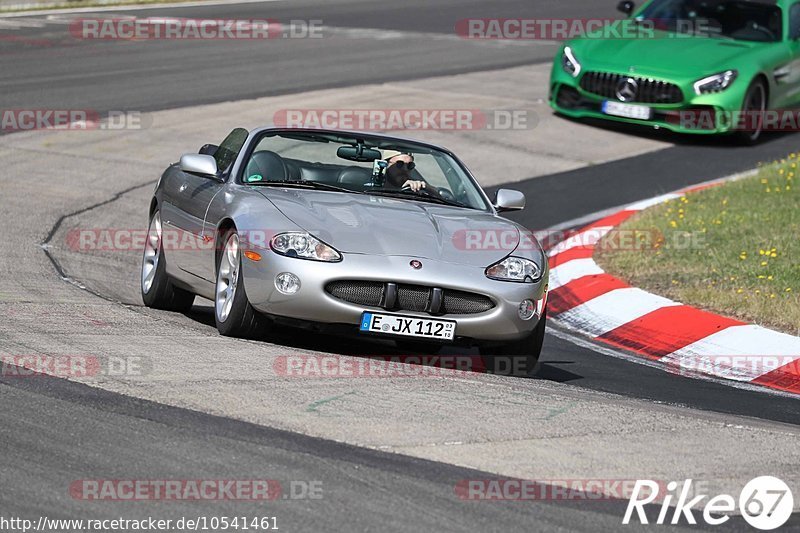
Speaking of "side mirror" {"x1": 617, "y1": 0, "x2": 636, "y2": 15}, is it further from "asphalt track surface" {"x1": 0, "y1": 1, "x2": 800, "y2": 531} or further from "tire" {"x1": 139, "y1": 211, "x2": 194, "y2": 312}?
"tire" {"x1": 139, "y1": 211, "x2": 194, "y2": 312}

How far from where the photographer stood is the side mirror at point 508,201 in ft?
30.1

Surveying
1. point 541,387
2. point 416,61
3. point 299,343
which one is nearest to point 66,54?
point 416,61

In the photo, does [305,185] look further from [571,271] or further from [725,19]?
[725,19]

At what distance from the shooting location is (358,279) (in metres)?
7.62

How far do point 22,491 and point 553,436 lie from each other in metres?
2.23

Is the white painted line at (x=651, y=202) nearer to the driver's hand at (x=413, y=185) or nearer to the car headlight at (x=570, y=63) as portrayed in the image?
the car headlight at (x=570, y=63)

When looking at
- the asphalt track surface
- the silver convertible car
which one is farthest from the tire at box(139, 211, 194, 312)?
the asphalt track surface

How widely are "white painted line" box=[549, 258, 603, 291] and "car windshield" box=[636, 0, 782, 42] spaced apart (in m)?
7.45

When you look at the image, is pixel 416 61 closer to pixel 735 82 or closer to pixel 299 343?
pixel 735 82

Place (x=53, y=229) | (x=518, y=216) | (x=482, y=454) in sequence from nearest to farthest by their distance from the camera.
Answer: (x=482, y=454)
(x=53, y=229)
(x=518, y=216)

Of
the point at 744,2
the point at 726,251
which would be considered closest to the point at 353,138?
the point at 726,251

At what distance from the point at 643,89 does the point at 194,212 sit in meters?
9.48

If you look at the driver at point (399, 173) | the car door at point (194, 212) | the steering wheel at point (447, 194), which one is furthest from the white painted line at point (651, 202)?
the car door at point (194, 212)

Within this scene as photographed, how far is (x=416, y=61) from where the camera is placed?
893 inches
